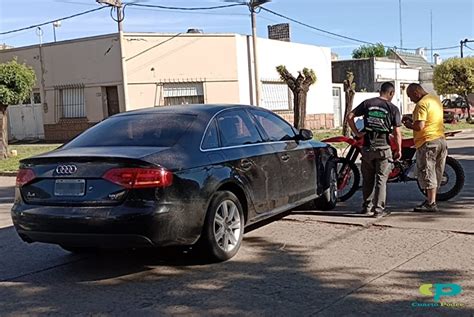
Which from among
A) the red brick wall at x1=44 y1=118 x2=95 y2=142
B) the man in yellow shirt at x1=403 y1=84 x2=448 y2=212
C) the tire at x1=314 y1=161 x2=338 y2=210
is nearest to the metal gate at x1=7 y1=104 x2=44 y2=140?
the red brick wall at x1=44 y1=118 x2=95 y2=142

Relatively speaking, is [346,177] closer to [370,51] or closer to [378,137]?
[378,137]

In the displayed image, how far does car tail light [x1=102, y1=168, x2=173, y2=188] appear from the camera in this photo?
5051 millimetres

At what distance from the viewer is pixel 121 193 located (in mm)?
5055

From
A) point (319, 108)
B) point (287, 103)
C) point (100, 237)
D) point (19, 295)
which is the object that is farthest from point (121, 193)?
point (319, 108)

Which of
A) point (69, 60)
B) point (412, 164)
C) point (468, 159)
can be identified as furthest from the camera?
point (69, 60)

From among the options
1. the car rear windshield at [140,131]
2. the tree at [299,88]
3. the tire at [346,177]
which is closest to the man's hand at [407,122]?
the tire at [346,177]

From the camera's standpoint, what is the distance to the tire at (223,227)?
18.2 ft

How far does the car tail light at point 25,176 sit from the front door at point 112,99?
59.7ft

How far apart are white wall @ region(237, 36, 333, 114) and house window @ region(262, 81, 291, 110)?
43 cm

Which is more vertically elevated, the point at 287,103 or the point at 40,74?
the point at 40,74

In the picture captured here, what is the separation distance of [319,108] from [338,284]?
2536cm

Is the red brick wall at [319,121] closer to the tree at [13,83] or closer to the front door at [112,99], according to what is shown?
the front door at [112,99]

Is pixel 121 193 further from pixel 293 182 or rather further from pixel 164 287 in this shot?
pixel 293 182

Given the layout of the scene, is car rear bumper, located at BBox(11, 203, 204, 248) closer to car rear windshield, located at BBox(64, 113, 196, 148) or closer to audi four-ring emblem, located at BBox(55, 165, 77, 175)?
audi four-ring emblem, located at BBox(55, 165, 77, 175)
